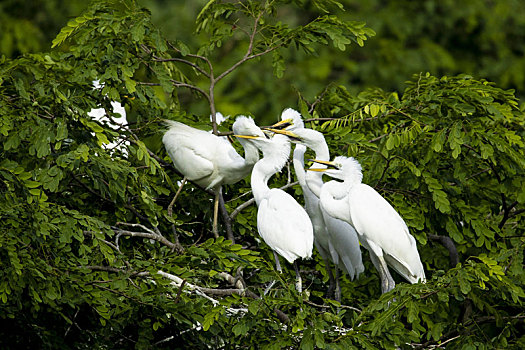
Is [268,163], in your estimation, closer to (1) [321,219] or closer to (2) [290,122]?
(2) [290,122]

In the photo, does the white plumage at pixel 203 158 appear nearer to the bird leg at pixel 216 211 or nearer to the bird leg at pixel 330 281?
the bird leg at pixel 216 211

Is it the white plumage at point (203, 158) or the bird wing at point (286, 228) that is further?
the white plumage at point (203, 158)

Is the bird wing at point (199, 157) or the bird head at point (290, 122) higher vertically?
the bird head at point (290, 122)

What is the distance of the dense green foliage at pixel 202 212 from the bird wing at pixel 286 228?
18 centimetres

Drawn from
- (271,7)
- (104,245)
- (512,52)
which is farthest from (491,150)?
(512,52)

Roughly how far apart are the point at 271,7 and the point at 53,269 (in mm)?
1898

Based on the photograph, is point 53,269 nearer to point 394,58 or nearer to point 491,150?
point 491,150

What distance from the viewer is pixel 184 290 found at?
3.66m

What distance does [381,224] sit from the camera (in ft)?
12.9

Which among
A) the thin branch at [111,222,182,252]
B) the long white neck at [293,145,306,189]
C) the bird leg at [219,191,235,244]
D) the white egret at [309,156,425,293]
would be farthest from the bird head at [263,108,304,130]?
the thin branch at [111,222,182,252]

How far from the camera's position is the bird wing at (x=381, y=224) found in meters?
3.92

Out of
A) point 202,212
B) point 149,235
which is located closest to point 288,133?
point 202,212

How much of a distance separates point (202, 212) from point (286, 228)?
909 millimetres

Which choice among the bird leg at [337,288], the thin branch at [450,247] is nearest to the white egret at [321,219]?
the bird leg at [337,288]
